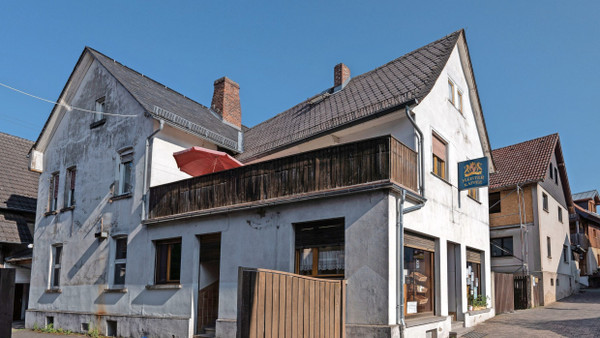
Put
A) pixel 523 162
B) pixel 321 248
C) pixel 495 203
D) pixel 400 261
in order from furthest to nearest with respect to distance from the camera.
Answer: pixel 523 162
pixel 495 203
pixel 321 248
pixel 400 261

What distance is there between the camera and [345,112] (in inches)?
627

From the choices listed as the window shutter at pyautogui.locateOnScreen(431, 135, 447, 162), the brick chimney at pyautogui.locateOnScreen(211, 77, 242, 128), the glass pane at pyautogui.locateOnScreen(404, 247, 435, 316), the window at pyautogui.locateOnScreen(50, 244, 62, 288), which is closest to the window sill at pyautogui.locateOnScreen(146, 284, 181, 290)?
the window at pyautogui.locateOnScreen(50, 244, 62, 288)

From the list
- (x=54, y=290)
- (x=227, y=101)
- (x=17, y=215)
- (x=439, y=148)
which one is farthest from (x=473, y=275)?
(x=17, y=215)

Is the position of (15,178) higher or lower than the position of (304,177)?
higher

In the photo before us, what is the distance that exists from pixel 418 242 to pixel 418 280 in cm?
103

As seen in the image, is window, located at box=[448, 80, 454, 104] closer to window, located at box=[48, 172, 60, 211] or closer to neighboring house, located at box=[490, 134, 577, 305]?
neighboring house, located at box=[490, 134, 577, 305]

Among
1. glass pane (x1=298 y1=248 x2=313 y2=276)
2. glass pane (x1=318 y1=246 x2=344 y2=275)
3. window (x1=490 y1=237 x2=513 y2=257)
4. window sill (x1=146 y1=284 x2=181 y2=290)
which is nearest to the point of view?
glass pane (x1=318 y1=246 x2=344 y2=275)

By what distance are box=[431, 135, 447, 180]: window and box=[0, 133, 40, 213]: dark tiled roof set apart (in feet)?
59.1

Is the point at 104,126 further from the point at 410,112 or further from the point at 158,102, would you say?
the point at 410,112

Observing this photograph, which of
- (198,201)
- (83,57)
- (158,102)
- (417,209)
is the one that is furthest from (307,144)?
(83,57)

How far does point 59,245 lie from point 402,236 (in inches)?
563

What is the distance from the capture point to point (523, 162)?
2717 centimetres

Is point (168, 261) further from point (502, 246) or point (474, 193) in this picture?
point (502, 246)

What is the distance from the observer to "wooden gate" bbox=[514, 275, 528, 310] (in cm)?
2212
